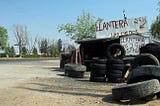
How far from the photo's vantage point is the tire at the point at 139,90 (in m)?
9.30

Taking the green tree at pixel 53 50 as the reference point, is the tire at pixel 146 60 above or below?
below

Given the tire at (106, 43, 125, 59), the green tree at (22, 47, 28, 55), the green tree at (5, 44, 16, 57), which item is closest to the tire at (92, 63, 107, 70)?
the tire at (106, 43, 125, 59)

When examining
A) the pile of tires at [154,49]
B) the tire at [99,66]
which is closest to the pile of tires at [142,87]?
the pile of tires at [154,49]

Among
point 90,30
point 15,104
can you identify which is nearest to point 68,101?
point 15,104

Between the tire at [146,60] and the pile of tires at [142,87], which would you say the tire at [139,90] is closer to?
the pile of tires at [142,87]

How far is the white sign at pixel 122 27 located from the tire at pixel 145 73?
1592 cm

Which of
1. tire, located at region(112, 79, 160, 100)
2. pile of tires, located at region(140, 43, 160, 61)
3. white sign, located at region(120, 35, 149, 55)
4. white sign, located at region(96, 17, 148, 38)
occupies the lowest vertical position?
tire, located at region(112, 79, 160, 100)

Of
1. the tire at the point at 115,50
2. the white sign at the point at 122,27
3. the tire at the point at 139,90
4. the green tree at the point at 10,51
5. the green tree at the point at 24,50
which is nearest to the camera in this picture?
the tire at the point at 139,90

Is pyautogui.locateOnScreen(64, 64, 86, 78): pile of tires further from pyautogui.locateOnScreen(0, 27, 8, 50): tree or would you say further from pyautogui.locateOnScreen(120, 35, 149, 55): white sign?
pyautogui.locateOnScreen(0, 27, 8, 50): tree

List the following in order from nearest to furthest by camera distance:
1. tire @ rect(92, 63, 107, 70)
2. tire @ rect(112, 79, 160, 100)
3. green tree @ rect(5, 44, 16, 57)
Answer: tire @ rect(112, 79, 160, 100), tire @ rect(92, 63, 107, 70), green tree @ rect(5, 44, 16, 57)

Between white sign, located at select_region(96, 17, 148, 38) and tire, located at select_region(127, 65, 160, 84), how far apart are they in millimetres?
15924

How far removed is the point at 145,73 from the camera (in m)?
10.2

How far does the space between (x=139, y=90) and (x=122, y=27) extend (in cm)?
1892

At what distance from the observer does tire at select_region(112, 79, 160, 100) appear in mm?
9297
